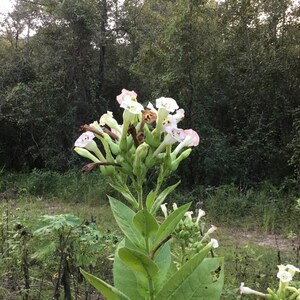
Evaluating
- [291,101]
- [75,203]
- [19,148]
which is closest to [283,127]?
[291,101]

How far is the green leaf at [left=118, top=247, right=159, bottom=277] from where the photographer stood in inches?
37.6

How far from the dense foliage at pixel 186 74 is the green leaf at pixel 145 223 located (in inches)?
338

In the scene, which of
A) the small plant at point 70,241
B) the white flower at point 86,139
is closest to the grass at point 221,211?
the small plant at point 70,241

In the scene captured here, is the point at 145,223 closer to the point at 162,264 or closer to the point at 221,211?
the point at 162,264

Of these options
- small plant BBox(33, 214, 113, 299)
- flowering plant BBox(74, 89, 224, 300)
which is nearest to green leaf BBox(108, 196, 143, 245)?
flowering plant BBox(74, 89, 224, 300)

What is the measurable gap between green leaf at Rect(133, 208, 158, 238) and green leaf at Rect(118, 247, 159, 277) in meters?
0.06

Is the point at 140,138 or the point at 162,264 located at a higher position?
the point at 140,138

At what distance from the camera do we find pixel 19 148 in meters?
14.0

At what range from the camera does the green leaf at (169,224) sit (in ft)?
3.35

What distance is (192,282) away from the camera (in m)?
0.98

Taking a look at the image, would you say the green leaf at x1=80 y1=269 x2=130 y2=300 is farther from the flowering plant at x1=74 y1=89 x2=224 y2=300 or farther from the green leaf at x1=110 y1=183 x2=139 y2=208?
the green leaf at x1=110 y1=183 x2=139 y2=208

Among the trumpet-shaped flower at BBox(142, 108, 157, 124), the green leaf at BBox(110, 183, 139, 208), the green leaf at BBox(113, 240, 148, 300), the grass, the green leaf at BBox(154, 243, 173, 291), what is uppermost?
the trumpet-shaped flower at BBox(142, 108, 157, 124)

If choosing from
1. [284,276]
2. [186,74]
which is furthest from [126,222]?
[186,74]

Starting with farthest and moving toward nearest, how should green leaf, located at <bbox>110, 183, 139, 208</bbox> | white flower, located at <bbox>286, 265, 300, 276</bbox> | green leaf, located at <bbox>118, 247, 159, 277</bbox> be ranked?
white flower, located at <bbox>286, 265, 300, 276</bbox> < green leaf, located at <bbox>110, 183, 139, 208</bbox> < green leaf, located at <bbox>118, 247, 159, 277</bbox>
